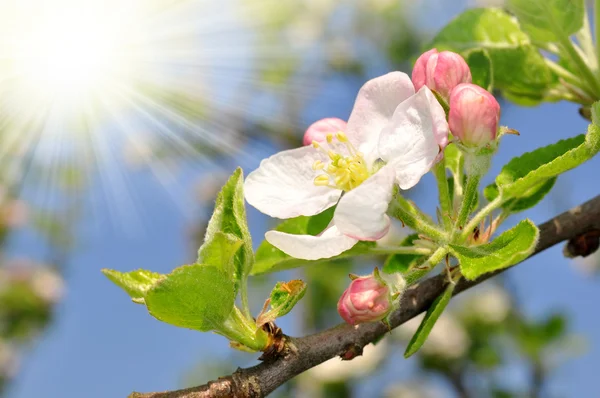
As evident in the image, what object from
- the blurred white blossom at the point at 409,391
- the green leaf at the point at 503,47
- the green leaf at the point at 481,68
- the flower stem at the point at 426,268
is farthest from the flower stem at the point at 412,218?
the blurred white blossom at the point at 409,391

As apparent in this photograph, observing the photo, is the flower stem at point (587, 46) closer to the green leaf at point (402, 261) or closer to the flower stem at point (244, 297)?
the green leaf at point (402, 261)

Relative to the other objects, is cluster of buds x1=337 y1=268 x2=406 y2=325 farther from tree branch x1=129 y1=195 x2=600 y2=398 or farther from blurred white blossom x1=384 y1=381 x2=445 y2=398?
blurred white blossom x1=384 y1=381 x2=445 y2=398

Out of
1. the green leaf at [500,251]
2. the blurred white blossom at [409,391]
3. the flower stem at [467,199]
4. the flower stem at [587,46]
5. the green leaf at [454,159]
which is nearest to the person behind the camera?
the green leaf at [500,251]

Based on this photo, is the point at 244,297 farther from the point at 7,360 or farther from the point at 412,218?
the point at 7,360

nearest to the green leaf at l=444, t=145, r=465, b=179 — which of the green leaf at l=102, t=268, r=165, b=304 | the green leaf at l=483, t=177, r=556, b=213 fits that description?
the green leaf at l=483, t=177, r=556, b=213

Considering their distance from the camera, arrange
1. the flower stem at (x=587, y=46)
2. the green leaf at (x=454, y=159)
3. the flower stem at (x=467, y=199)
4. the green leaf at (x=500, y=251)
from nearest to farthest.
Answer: the green leaf at (x=500, y=251)
the flower stem at (x=467, y=199)
the green leaf at (x=454, y=159)
the flower stem at (x=587, y=46)

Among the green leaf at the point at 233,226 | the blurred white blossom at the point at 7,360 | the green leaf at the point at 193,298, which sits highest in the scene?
the blurred white blossom at the point at 7,360

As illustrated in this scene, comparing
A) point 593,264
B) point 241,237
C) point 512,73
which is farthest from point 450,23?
point 593,264
